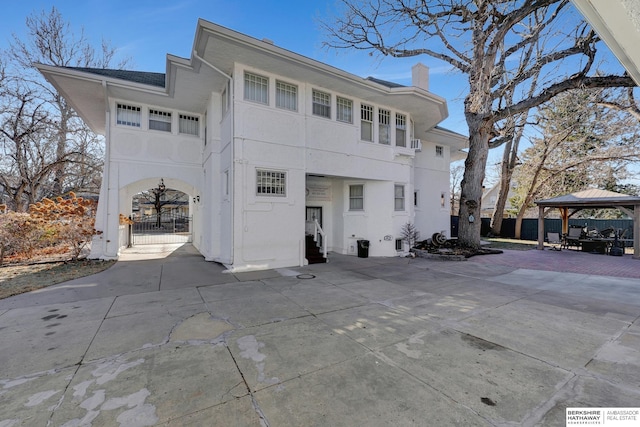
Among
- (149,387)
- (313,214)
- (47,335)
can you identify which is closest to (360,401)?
(149,387)

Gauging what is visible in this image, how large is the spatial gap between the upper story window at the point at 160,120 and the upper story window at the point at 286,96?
5.12 metres

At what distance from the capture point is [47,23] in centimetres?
1455

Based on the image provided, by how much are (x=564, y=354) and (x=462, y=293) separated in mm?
2738

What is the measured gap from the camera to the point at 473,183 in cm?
1279

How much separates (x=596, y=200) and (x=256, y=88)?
15510 mm

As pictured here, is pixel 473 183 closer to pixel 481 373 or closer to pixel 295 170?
pixel 295 170

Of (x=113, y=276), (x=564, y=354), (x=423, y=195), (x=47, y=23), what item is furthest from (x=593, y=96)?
(x=47, y=23)

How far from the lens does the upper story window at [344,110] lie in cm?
1016

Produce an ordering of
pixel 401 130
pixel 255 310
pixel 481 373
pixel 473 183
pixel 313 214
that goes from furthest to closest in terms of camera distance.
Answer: pixel 473 183
pixel 313 214
pixel 401 130
pixel 255 310
pixel 481 373

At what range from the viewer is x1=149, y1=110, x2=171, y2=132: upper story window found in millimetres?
10492

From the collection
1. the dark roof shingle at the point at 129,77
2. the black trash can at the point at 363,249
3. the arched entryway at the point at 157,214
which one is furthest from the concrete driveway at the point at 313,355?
the dark roof shingle at the point at 129,77

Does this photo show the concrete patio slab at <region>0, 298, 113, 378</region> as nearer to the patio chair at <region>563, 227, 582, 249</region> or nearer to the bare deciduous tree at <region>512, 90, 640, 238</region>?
the patio chair at <region>563, 227, 582, 249</region>

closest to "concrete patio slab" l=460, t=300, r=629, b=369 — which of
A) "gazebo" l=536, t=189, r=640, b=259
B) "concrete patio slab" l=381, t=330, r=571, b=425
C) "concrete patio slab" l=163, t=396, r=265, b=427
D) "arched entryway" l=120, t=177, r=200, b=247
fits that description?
"concrete patio slab" l=381, t=330, r=571, b=425

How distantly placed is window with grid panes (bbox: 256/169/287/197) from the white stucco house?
0.11ft
